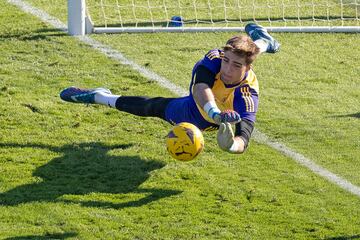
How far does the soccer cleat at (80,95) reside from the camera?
Answer: 11391mm

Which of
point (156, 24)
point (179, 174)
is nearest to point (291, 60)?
point (156, 24)

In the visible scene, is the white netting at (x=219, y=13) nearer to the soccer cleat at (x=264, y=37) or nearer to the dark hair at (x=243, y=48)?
the soccer cleat at (x=264, y=37)

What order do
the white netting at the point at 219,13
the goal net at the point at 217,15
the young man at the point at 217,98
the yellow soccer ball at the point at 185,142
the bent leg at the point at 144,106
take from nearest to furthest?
the yellow soccer ball at the point at 185,142, the young man at the point at 217,98, the bent leg at the point at 144,106, the goal net at the point at 217,15, the white netting at the point at 219,13

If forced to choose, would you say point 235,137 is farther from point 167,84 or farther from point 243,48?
point 167,84

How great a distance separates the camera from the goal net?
1538 centimetres

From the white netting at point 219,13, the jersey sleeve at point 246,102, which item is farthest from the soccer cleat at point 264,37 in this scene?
the white netting at point 219,13

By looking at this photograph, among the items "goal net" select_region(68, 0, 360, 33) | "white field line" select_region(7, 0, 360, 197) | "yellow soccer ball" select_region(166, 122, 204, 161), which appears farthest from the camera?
"goal net" select_region(68, 0, 360, 33)

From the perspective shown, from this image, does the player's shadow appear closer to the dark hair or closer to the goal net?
the dark hair

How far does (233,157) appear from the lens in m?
11.0

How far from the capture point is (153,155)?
10.8 meters

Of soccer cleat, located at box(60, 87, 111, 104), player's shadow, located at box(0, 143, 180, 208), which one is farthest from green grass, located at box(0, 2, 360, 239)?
soccer cleat, located at box(60, 87, 111, 104)

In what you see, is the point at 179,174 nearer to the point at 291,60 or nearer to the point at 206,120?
the point at 206,120

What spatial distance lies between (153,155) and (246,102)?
45.1 inches

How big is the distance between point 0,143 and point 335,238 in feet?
12.2
